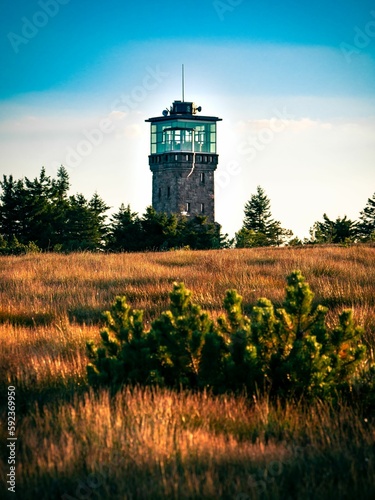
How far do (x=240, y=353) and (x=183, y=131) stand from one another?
224ft

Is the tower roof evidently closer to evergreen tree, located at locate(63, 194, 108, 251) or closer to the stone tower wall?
the stone tower wall

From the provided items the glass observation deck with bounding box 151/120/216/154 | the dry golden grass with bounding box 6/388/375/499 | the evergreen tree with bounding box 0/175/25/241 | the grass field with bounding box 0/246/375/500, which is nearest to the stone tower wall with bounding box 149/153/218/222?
the glass observation deck with bounding box 151/120/216/154

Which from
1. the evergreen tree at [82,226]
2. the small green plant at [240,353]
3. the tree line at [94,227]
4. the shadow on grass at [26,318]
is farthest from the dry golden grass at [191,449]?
the evergreen tree at [82,226]

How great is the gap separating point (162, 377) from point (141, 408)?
2.50 feet

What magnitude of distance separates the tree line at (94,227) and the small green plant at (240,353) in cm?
3129

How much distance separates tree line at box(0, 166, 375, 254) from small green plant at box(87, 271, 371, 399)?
3129cm

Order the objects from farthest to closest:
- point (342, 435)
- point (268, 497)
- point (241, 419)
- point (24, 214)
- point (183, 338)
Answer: point (24, 214)
point (183, 338)
point (241, 419)
point (342, 435)
point (268, 497)

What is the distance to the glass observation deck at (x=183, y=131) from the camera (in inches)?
2854

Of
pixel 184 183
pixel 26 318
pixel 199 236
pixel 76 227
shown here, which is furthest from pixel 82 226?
pixel 26 318

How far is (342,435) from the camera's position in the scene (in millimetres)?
4789

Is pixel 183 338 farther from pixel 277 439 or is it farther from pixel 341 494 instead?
pixel 341 494

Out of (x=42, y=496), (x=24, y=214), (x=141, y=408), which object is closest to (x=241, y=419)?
(x=141, y=408)

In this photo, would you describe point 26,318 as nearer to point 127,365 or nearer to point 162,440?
point 127,365

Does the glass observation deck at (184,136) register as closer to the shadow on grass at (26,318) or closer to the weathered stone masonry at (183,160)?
the weathered stone masonry at (183,160)
